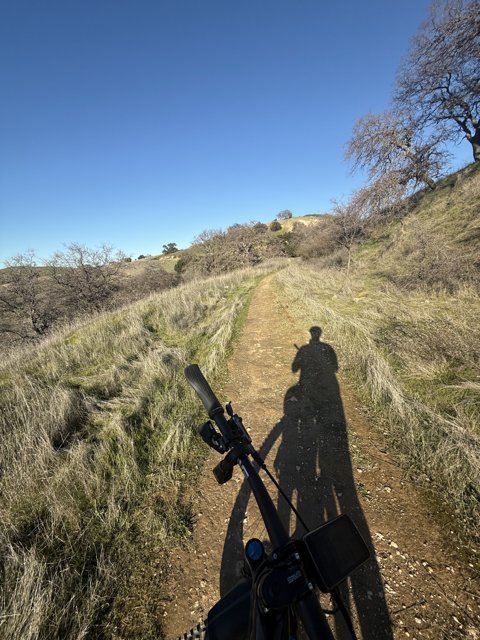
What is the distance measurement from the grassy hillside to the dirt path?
0.39m

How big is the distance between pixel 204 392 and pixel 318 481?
2594 mm

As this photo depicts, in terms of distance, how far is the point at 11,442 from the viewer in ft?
11.7

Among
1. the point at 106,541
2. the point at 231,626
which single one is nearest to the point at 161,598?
the point at 106,541

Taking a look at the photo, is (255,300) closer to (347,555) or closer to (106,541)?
(106,541)

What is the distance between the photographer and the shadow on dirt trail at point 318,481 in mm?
2059

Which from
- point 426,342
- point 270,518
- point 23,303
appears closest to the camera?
point 270,518

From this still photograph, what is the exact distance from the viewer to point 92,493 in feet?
9.74

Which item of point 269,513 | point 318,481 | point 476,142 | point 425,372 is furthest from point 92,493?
point 476,142

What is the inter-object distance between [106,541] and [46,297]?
58.0ft

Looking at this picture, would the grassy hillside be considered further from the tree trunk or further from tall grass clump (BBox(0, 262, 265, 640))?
tall grass clump (BBox(0, 262, 265, 640))

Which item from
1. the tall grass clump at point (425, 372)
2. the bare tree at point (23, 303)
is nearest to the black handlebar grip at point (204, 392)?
the tall grass clump at point (425, 372)

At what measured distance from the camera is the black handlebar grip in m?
1.29

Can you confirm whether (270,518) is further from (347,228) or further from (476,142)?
(347,228)

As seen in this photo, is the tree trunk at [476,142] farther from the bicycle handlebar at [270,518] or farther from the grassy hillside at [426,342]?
the bicycle handlebar at [270,518]
